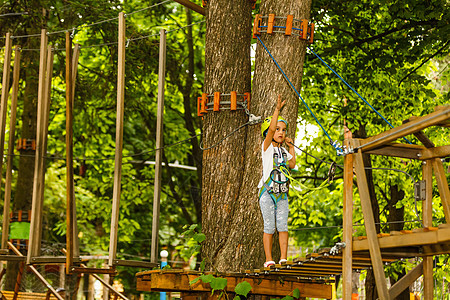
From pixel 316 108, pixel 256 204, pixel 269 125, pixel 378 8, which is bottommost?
pixel 256 204

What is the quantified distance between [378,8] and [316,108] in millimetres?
2490

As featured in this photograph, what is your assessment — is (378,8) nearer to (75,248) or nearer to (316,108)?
(316,108)

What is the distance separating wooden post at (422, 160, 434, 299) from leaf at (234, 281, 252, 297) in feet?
4.77

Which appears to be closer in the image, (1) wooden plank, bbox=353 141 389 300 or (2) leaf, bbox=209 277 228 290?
(1) wooden plank, bbox=353 141 389 300

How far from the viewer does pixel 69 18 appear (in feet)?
45.4

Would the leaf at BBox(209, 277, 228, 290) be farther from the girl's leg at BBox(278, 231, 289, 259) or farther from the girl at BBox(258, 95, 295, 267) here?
the girl's leg at BBox(278, 231, 289, 259)

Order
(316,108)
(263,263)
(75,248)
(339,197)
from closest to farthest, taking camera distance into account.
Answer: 1. (263,263)
2. (75,248)
3. (316,108)
4. (339,197)

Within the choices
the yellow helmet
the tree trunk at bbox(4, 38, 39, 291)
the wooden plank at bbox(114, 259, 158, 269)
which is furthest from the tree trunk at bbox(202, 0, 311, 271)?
the tree trunk at bbox(4, 38, 39, 291)

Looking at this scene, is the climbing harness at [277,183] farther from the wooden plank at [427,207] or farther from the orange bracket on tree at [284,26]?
the wooden plank at [427,207]

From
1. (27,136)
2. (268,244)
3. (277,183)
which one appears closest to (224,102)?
(277,183)

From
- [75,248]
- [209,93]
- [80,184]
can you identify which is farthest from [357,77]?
[80,184]

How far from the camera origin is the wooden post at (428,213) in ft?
17.1

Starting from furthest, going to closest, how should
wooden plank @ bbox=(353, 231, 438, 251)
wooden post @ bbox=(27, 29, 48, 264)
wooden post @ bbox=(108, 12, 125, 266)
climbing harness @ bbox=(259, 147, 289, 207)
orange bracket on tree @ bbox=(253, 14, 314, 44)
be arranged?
wooden post @ bbox=(27, 29, 48, 264) → wooden post @ bbox=(108, 12, 125, 266) → orange bracket on tree @ bbox=(253, 14, 314, 44) → climbing harness @ bbox=(259, 147, 289, 207) → wooden plank @ bbox=(353, 231, 438, 251)

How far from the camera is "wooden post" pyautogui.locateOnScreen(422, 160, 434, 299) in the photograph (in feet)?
17.1
